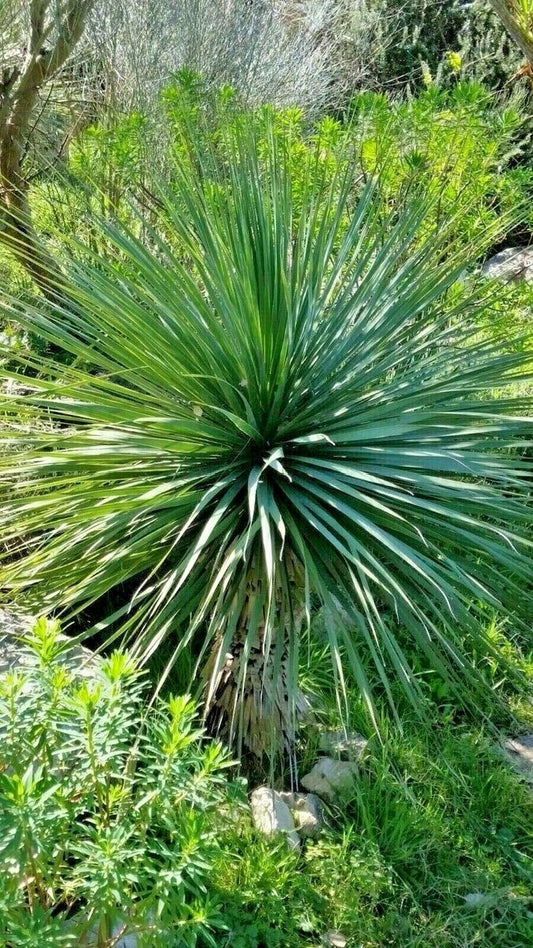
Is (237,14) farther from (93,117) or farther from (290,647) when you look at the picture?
(290,647)

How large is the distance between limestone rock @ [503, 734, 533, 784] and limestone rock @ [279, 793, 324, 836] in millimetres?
761

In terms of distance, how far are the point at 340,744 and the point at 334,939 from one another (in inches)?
23.5

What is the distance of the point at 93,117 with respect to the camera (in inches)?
196

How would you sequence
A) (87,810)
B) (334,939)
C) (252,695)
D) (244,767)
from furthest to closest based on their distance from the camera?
(244,767) → (252,695) → (334,939) → (87,810)

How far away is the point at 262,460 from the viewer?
2.24m

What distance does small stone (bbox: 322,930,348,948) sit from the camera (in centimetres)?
205

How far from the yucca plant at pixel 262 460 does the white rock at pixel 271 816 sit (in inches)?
6.3

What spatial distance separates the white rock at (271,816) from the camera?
2.22 meters

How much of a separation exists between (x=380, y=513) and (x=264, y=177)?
1609 millimetres

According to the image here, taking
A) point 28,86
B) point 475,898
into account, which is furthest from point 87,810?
point 28,86

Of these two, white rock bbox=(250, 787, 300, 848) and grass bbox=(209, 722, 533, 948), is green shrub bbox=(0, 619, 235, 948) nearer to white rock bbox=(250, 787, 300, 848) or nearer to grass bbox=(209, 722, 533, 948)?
grass bbox=(209, 722, 533, 948)

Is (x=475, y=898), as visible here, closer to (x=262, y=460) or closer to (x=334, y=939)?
(x=334, y=939)

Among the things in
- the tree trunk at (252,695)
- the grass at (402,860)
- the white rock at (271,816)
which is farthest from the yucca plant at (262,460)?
the grass at (402,860)

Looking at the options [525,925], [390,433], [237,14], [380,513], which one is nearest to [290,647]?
[380,513]
